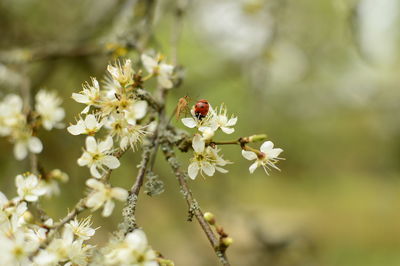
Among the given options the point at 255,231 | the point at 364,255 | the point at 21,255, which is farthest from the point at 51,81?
the point at 364,255

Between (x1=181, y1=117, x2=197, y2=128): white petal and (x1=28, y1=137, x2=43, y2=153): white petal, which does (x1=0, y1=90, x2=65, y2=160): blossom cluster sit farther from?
(x1=181, y1=117, x2=197, y2=128): white petal

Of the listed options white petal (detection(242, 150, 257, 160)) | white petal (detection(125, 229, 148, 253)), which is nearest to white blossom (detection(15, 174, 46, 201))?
white petal (detection(125, 229, 148, 253))

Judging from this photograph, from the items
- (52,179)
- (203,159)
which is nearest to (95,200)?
(203,159)

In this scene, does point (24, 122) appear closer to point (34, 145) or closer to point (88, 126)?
point (34, 145)

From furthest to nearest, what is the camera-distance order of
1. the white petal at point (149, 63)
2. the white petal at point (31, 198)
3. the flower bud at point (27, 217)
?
the white petal at point (149, 63), the white petal at point (31, 198), the flower bud at point (27, 217)

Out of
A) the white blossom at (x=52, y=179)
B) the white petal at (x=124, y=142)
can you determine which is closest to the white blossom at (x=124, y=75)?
the white petal at (x=124, y=142)

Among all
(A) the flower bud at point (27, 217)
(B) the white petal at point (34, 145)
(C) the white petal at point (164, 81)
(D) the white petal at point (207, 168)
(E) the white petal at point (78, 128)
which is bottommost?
(A) the flower bud at point (27, 217)

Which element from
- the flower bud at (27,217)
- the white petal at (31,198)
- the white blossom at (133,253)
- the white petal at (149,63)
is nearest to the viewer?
the white blossom at (133,253)

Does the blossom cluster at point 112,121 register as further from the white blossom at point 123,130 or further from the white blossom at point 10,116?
the white blossom at point 10,116
